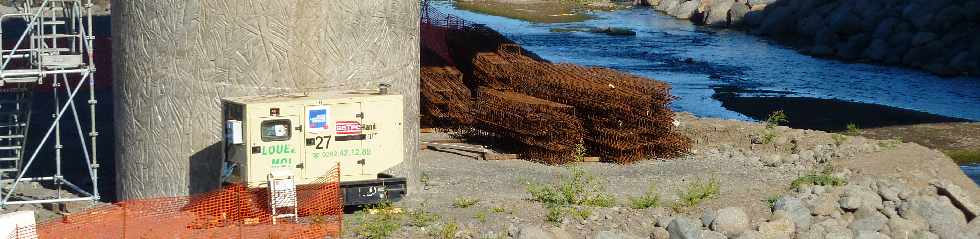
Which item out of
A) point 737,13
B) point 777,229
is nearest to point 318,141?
point 777,229

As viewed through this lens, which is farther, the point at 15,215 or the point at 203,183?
the point at 203,183

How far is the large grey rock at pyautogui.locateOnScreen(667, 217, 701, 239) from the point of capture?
18530 millimetres

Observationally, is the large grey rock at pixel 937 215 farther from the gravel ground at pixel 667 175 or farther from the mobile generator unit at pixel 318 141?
the mobile generator unit at pixel 318 141

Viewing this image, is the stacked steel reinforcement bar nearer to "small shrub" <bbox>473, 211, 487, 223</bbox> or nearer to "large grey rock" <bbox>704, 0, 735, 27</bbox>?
"small shrub" <bbox>473, 211, 487, 223</bbox>

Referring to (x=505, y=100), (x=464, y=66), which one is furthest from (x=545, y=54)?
(x=505, y=100)

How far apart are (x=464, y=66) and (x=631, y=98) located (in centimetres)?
934

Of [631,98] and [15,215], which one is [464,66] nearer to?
[631,98]

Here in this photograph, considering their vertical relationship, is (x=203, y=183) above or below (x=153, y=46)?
below

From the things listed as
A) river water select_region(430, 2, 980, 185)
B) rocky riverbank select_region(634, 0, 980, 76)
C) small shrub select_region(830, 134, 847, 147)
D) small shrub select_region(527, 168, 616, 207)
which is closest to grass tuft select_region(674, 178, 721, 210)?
small shrub select_region(527, 168, 616, 207)

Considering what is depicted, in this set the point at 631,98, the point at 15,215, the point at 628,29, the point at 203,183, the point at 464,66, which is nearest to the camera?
the point at 15,215

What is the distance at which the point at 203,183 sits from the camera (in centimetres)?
2064

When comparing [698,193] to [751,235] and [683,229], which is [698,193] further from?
[683,229]

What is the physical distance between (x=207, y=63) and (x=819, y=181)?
9.81m

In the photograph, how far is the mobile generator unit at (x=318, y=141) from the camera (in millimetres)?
18797
